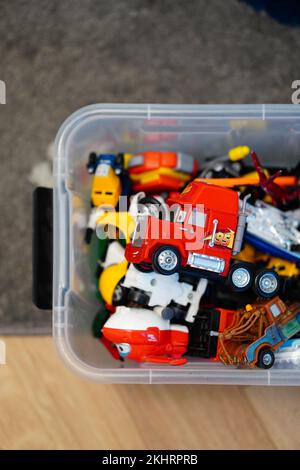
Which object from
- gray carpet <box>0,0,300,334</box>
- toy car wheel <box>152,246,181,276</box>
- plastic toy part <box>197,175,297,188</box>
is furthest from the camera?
gray carpet <box>0,0,300,334</box>

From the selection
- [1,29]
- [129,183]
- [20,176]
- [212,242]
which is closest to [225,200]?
[212,242]

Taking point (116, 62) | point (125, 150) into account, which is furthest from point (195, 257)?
point (116, 62)

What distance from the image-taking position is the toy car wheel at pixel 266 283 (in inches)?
27.6

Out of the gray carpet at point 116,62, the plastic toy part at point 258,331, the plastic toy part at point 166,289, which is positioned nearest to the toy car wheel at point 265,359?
the plastic toy part at point 258,331

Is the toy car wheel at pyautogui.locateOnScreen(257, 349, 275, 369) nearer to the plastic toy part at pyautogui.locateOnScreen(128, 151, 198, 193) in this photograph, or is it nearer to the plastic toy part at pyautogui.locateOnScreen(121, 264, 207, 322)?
the plastic toy part at pyautogui.locateOnScreen(121, 264, 207, 322)

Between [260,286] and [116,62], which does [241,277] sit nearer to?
[260,286]

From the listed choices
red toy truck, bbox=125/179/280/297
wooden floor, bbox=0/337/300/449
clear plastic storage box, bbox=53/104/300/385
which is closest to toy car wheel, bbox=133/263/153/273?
red toy truck, bbox=125/179/280/297

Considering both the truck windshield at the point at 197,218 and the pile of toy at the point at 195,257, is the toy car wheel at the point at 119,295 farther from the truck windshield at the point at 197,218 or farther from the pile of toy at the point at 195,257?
the truck windshield at the point at 197,218

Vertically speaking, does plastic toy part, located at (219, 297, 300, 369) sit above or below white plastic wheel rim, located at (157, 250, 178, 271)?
Answer: below

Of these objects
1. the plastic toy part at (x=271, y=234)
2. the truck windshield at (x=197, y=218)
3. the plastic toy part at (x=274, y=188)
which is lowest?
the plastic toy part at (x=271, y=234)

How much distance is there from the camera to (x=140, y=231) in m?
0.70

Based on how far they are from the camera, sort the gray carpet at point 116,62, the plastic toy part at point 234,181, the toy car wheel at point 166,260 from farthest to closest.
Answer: the gray carpet at point 116,62, the plastic toy part at point 234,181, the toy car wheel at point 166,260

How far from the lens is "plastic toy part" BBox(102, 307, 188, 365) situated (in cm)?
73

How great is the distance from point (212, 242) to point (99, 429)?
0.35m
